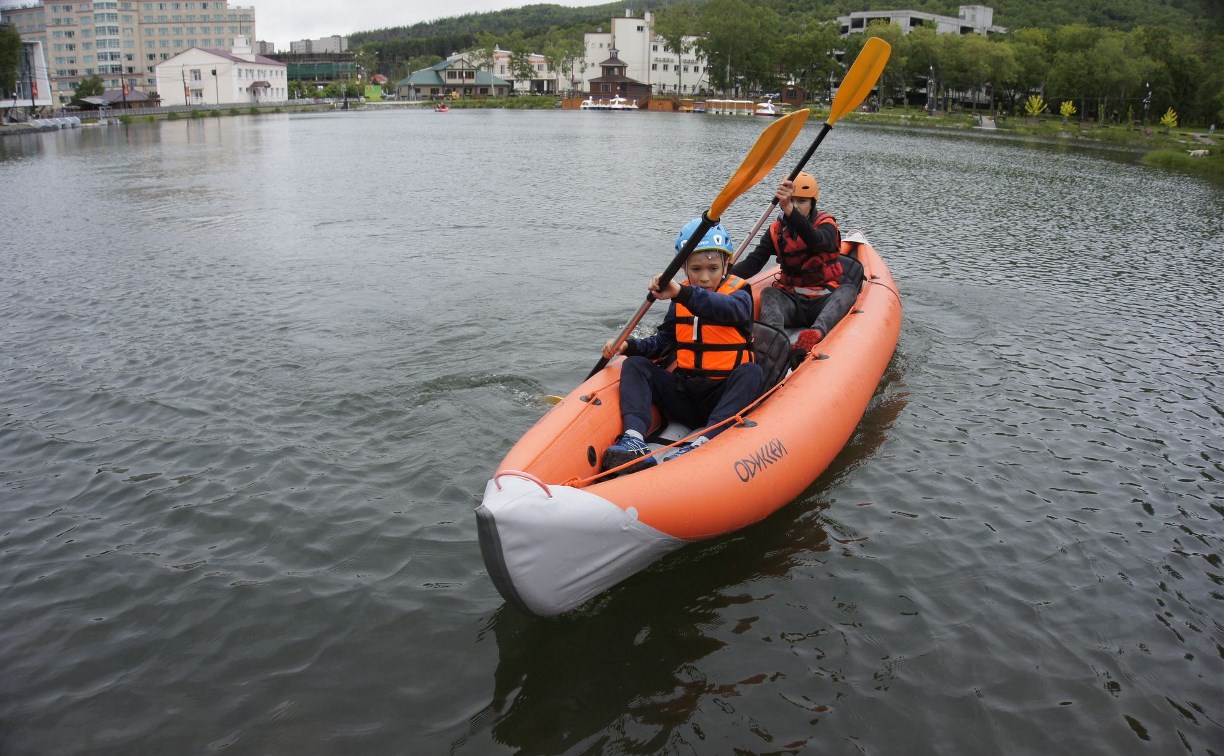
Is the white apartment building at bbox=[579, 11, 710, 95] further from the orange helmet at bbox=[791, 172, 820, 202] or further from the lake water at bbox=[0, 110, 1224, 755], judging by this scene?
the orange helmet at bbox=[791, 172, 820, 202]

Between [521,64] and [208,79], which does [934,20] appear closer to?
[521,64]

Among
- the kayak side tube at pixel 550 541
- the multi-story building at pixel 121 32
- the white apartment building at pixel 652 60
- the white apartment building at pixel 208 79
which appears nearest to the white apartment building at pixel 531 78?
the white apartment building at pixel 652 60

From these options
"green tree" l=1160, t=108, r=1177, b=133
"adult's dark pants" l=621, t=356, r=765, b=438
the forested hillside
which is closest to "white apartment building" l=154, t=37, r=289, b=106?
the forested hillside

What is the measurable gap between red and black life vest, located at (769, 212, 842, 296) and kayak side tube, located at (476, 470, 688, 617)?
495 centimetres

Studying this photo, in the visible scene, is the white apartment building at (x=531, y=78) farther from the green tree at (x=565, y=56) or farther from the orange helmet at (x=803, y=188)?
the orange helmet at (x=803, y=188)

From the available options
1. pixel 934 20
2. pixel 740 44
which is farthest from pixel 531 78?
pixel 934 20

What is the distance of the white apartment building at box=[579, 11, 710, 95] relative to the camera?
113375mm

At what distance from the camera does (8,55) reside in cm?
5816

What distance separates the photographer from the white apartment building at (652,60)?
113m

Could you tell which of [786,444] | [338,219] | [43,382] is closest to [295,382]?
[43,382]

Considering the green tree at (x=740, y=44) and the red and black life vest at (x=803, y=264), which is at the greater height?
the green tree at (x=740, y=44)

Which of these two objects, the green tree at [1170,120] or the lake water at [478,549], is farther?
the green tree at [1170,120]

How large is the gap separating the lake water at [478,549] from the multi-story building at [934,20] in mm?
103209

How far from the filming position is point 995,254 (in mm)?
15539
